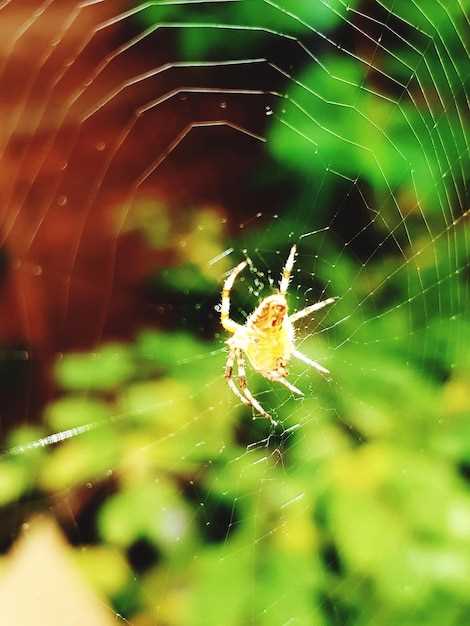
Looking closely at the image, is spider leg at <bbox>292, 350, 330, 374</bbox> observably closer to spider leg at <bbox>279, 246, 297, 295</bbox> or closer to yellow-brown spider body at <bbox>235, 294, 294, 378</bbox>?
yellow-brown spider body at <bbox>235, 294, 294, 378</bbox>

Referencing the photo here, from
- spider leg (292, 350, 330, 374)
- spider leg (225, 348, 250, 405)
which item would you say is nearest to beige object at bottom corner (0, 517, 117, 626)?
spider leg (225, 348, 250, 405)

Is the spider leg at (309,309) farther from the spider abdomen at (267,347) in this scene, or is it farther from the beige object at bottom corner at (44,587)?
the beige object at bottom corner at (44,587)

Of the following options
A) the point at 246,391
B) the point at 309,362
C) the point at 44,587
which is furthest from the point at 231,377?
the point at 44,587

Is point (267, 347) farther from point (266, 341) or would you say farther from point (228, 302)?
point (228, 302)

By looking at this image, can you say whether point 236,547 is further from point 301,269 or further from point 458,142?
point 458,142

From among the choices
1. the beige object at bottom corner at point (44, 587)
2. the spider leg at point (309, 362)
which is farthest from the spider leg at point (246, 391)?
the beige object at bottom corner at point (44, 587)
